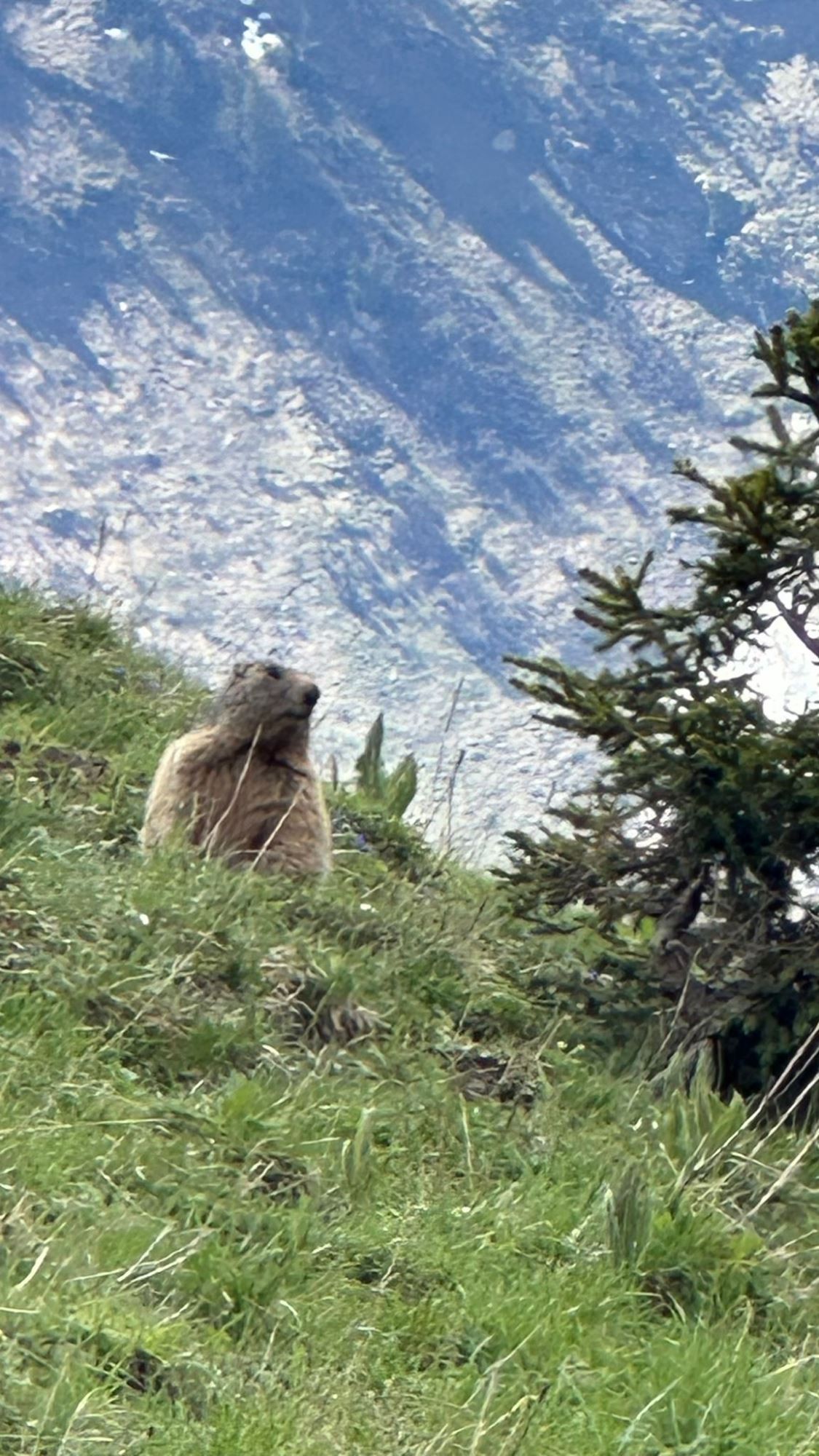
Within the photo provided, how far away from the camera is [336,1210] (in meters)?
5.19

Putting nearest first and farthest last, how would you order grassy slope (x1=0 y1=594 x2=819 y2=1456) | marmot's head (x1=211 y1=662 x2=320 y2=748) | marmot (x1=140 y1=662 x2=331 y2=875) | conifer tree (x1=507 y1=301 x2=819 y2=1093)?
grassy slope (x1=0 y1=594 x2=819 y2=1456), conifer tree (x1=507 y1=301 x2=819 y2=1093), marmot (x1=140 y1=662 x2=331 y2=875), marmot's head (x1=211 y1=662 x2=320 y2=748)

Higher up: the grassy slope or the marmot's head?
the marmot's head

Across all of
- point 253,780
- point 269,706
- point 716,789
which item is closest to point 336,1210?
point 716,789

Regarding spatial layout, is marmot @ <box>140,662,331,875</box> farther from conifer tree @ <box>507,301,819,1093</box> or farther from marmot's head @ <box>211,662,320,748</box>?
conifer tree @ <box>507,301,819,1093</box>

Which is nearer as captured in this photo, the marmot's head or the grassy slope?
the grassy slope

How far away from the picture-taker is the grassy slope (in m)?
4.26

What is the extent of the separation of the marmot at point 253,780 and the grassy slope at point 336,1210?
0.86 metres

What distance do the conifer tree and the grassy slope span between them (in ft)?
1.27

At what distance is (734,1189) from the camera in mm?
5625

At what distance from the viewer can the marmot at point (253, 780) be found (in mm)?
8367

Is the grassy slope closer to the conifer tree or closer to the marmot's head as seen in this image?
the conifer tree

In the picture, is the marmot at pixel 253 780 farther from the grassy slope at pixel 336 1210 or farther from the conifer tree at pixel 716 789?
the conifer tree at pixel 716 789

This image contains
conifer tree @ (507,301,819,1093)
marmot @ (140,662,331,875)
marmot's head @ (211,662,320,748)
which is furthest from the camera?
marmot's head @ (211,662,320,748)

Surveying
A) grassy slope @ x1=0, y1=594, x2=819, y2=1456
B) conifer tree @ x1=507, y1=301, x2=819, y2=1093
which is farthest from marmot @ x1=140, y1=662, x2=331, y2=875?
conifer tree @ x1=507, y1=301, x2=819, y2=1093
